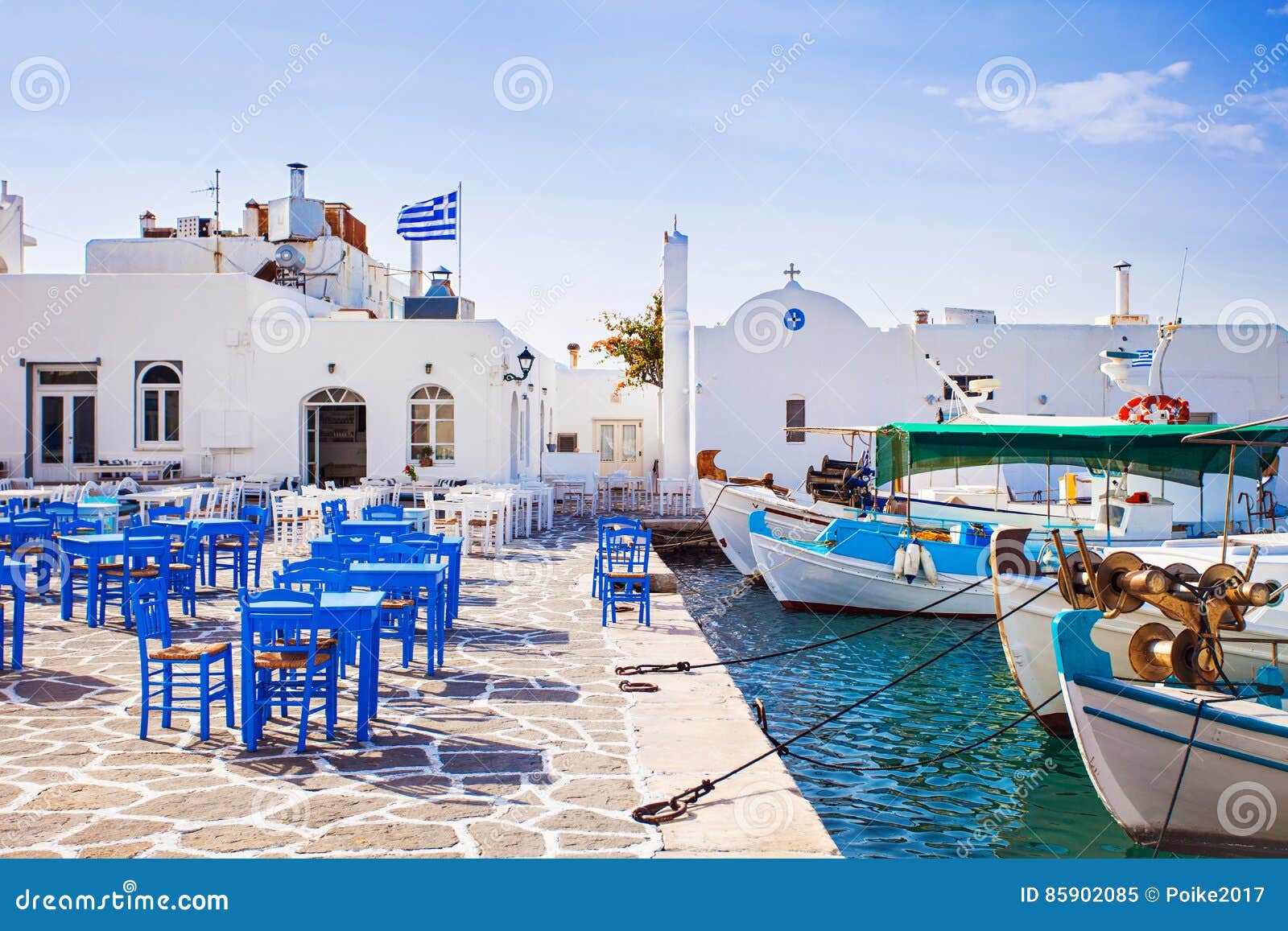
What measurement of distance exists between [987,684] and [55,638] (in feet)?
30.1

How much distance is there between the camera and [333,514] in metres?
12.8

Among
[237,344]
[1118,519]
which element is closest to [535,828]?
[1118,519]

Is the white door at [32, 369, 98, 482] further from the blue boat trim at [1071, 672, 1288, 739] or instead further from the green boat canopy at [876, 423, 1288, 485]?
the blue boat trim at [1071, 672, 1288, 739]

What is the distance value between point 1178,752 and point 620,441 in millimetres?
27302

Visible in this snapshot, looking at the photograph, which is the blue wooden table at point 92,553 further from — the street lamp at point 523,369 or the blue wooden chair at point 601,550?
the street lamp at point 523,369

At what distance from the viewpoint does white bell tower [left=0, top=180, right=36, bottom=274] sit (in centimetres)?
2570

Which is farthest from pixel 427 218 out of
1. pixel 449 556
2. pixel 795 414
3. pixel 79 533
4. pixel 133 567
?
pixel 449 556

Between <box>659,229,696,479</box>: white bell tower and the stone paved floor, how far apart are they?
→ 56.3ft

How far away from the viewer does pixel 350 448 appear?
1062 inches

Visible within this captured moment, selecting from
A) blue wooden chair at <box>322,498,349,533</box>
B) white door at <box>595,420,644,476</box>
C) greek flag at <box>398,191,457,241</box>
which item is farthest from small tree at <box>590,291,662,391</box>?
blue wooden chair at <box>322,498,349,533</box>

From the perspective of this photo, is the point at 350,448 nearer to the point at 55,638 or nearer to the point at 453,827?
the point at 55,638

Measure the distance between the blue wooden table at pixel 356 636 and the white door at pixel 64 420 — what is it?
17.3m

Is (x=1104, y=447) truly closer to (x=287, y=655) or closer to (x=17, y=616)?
(x=287, y=655)

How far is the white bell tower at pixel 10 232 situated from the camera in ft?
84.3
